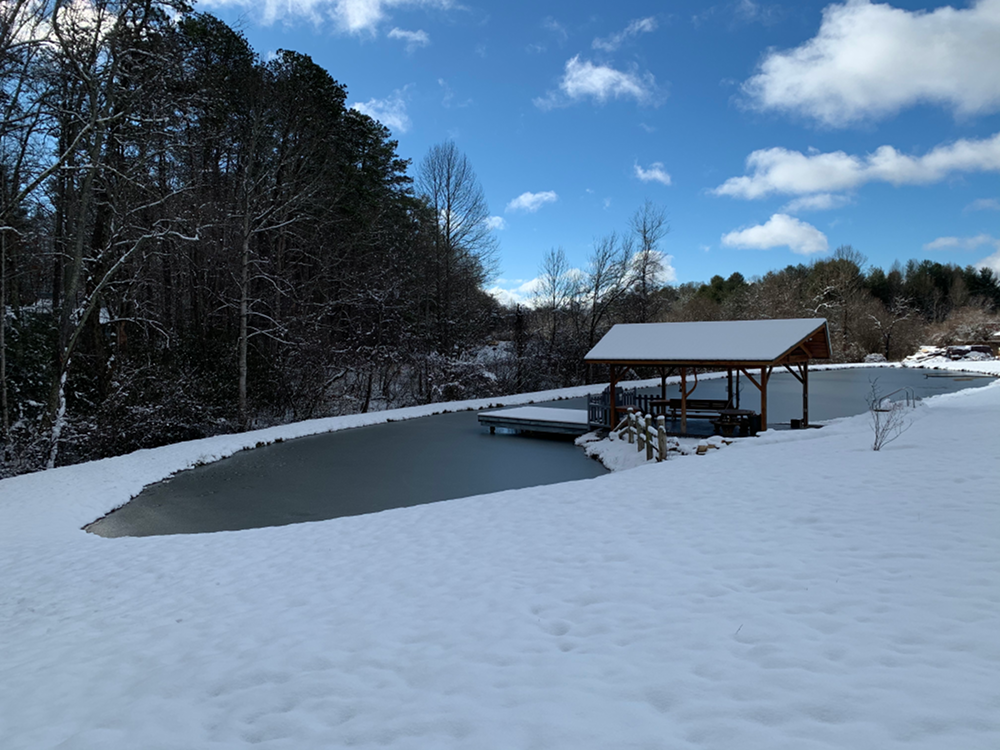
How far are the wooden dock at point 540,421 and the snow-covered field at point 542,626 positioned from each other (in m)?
10.1

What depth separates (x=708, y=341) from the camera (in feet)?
51.5

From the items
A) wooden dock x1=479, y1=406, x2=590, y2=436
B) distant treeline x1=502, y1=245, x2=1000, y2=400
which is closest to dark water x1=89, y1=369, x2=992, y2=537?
wooden dock x1=479, y1=406, x2=590, y2=436

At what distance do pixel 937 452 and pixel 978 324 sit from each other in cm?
5140

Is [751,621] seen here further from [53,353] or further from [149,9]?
[149,9]

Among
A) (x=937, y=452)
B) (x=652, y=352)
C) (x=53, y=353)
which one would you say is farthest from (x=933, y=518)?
(x=53, y=353)

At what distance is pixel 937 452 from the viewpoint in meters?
8.74

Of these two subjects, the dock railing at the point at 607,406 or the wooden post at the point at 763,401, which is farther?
the dock railing at the point at 607,406

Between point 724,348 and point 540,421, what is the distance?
6.05 m

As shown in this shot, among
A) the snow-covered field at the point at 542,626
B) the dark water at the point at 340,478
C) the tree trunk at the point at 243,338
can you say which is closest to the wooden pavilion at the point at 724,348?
the dark water at the point at 340,478

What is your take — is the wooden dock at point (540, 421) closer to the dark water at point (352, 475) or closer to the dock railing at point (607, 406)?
the dock railing at point (607, 406)

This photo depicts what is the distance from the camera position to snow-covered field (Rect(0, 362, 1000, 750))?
267 cm

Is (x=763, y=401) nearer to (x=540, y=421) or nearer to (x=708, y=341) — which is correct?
(x=708, y=341)

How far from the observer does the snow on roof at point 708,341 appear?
14.5 metres

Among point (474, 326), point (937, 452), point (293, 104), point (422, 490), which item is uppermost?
point (293, 104)
